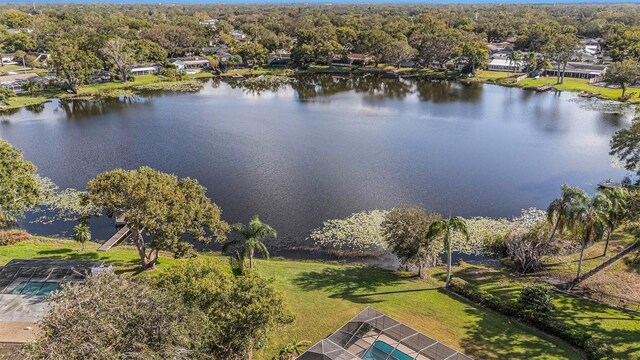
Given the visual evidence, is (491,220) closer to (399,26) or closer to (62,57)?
(62,57)

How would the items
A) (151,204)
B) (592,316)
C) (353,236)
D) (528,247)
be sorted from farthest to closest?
(353,236), (528,247), (151,204), (592,316)

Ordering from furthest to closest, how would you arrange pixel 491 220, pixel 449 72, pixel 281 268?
pixel 449 72 → pixel 491 220 → pixel 281 268

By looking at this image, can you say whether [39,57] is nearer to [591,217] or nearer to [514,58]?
[514,58]

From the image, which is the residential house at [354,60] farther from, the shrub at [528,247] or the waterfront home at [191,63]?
the shrub at [528,247]

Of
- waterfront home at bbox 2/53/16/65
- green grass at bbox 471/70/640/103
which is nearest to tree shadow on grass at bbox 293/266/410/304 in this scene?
green grass at bbox 471/70/640/103

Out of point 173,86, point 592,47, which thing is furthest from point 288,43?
point 592,47

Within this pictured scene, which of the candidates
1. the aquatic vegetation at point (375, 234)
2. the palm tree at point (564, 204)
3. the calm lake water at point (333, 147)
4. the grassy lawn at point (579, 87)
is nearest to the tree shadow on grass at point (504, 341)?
the palm tree at point (564, 204)

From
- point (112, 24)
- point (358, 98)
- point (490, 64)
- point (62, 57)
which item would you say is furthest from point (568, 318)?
point (112, 24)
